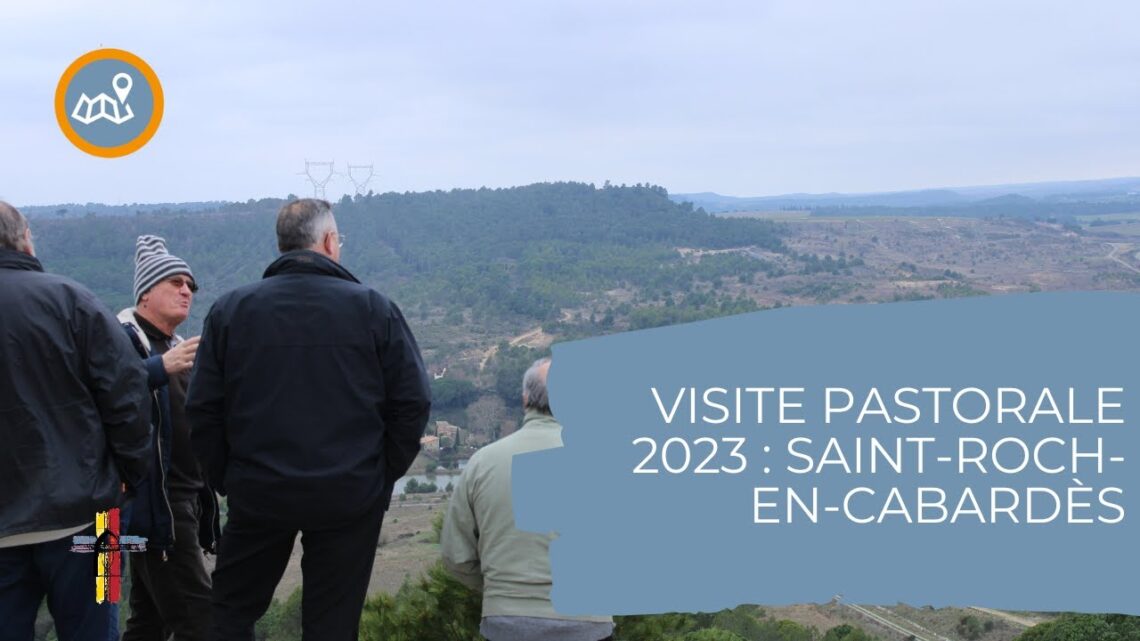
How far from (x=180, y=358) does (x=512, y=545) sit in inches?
46.3

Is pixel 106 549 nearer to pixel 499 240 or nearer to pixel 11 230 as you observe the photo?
pixel 11 230

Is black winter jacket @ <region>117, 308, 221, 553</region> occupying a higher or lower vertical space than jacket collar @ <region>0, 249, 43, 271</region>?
lower

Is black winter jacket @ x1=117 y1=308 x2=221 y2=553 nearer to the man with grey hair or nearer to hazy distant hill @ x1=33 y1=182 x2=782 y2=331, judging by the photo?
the man with grey hair

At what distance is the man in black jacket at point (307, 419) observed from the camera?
2.78m

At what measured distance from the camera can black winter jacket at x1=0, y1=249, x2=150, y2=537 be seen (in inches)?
107

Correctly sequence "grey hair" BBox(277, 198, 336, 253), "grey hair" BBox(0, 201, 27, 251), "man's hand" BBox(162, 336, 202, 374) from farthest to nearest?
1. "man's hand" BBox(162, 336, 202, 374)
2. "grey hair" BBox(277, 198, 336, 253)
3. "grey hair" BBox(0, 201, 27, 251)

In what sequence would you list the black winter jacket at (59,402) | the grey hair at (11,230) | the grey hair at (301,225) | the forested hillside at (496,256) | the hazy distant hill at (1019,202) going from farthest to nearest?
the hazy distant hill at (1019,202) < the forested hillside at (496,256) < the grey hair at (301,225) < the grey hair at (11,230) < the black winter jacket at (59,402)

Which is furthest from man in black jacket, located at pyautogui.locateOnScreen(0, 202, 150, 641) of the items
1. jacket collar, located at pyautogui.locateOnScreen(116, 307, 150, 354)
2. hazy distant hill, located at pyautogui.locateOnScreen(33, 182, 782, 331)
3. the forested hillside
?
hazy distant hill, located at pyautogui.locateOnScreen(33, 182, 782, 331)

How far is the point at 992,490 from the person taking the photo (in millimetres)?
3885

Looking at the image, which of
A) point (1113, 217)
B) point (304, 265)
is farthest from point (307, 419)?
point (1113, 217)

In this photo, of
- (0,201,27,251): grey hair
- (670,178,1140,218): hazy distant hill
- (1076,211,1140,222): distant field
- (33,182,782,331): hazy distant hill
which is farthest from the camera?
(670,178,1140,218): hazy distant hill

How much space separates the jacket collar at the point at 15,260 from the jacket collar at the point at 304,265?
0.64 meters

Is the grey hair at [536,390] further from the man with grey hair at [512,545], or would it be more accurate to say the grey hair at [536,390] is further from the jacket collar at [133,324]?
the jacket collar at [133,324]

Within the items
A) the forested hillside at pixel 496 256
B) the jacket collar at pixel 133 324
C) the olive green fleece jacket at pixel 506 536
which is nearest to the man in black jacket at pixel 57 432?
the jacket collar at pixel 133 324
